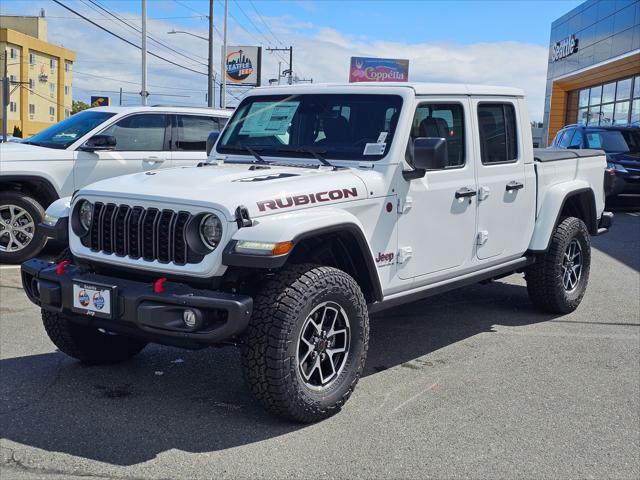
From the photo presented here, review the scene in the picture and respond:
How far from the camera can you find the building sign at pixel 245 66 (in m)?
51.9

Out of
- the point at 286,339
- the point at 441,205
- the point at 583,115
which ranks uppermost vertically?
the point at 583,115

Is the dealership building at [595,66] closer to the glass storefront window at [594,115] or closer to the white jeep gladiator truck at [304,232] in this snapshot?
the glass storefront window at [594,115]

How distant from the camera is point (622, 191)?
15.5m

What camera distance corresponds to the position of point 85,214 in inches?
178

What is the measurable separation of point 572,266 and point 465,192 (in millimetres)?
2083

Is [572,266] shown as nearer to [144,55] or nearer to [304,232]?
[304,232]

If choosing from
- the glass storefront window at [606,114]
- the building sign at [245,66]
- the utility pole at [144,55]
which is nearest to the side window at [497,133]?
the glass storefront window at [606,114]

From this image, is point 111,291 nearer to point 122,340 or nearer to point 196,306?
point 196,306

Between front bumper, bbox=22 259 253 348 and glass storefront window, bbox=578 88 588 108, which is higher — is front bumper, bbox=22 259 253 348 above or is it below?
below

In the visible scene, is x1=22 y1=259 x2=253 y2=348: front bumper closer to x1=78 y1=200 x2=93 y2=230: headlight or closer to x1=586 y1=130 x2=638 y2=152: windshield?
x1=78 y1=200 x2=93 y2=230: headlight

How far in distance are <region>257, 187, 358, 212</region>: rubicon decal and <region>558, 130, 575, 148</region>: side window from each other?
13.1 meters

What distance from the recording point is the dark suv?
15.4 m

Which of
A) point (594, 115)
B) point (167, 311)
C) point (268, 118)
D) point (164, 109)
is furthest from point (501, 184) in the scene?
point (594, 115)

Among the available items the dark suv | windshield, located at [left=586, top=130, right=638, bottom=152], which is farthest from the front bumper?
windshield, located at [left=586, top=130, right=638, bottom=152]
